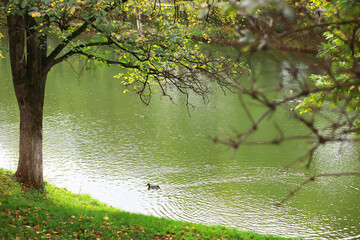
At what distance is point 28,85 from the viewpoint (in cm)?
1039

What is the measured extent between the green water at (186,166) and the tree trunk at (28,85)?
3780 mm

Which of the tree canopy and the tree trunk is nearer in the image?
the tree canopy

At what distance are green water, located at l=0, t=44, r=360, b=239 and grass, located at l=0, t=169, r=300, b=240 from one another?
101 inches

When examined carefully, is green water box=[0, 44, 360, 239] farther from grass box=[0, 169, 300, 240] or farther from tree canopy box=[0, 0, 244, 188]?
grass box=[0, 169, 300, 240]

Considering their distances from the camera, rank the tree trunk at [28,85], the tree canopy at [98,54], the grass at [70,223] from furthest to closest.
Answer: the tree trunk at [28,85] → the tree canopy at [98,54] → the grass at [70,223]

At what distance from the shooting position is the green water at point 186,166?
1360cm

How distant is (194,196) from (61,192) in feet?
15.8

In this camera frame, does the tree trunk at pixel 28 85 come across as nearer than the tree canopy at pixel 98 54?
No

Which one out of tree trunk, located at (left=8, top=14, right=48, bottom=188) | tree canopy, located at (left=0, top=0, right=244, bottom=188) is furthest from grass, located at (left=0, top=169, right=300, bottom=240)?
tree canopy, located at (left=0, top=0, right=244, bottom=188)

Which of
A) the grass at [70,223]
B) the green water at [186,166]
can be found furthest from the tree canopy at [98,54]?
the green water at [186,166]

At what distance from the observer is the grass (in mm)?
8016

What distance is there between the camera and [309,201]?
1462cm

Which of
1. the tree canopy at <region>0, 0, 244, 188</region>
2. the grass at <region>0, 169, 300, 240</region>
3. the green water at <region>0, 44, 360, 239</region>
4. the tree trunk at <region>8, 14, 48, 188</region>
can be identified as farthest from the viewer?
Answer: the green water at <region>0, 44, 360, 239</region>

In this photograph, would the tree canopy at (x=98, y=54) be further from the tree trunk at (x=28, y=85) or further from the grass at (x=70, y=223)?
the grass at (x=70, y=223)
